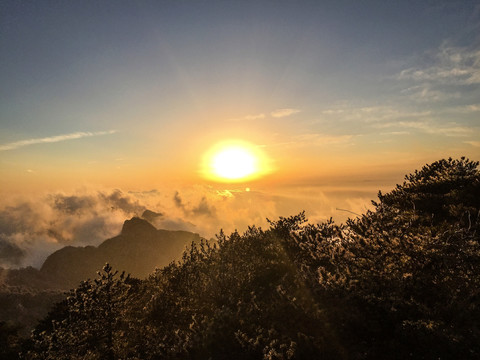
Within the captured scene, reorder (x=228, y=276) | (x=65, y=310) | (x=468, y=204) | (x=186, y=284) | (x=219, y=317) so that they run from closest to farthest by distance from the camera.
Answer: (x=219, y=317) → (x=468, y=204) → (x=228, y=276) → (x=186, y=284) → (x=65, y=310)

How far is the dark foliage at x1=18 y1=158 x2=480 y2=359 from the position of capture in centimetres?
1420

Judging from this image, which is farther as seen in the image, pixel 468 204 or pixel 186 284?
pixel 186 284

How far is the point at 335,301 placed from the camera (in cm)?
1789

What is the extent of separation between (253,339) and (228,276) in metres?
14.5

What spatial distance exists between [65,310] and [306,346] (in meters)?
43.4

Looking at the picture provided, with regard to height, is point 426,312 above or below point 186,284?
above

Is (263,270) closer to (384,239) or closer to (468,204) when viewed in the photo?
(384,239)

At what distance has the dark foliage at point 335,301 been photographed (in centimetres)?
1420

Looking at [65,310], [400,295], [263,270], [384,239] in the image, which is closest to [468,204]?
[384,239]

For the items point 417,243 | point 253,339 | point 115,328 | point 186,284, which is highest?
point 417,243

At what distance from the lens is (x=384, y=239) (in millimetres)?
21781

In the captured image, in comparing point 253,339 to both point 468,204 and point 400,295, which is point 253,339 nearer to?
point 400,295

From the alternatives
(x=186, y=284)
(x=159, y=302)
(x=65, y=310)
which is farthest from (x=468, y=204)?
(x=65, y=310)

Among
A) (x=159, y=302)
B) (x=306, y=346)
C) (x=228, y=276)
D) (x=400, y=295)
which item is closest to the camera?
(x=306, y=346)
